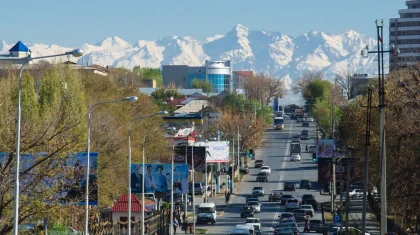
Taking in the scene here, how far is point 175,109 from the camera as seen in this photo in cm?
17675

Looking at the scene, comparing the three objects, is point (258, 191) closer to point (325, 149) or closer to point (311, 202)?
point (325, 149)

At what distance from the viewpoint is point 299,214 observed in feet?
281

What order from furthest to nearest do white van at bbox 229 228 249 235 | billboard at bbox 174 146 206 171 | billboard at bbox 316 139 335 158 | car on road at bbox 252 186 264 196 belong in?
car on road at bbox 252 186 264 196 < billboard at bbox 316 139 335 158 < billboard at bbox 174 146 206 171 < white van at bbox 229 228 249 235

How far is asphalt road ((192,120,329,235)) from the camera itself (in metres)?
84.8

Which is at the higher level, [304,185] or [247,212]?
[304,185]

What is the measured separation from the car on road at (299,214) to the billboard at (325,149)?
36.6 ft

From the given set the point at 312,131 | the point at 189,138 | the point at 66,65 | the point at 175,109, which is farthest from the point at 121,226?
the point at 312,131

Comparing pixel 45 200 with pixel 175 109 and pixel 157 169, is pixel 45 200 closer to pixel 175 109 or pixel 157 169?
pixel 157 169

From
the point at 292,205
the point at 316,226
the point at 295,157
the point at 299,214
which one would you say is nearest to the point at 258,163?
the point at 295,157

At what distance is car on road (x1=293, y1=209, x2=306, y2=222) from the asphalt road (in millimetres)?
1338

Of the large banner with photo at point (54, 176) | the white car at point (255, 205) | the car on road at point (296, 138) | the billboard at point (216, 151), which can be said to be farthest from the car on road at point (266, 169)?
the large banner with photo at point (54, 176)

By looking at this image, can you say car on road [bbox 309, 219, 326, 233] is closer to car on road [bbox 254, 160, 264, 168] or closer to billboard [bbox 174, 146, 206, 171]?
billboard [bbox 174, 146, 206, 171]

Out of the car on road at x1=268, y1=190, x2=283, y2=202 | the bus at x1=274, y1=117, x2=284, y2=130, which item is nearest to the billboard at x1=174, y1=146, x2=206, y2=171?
the car on road at x1=268, y1=190, x2=283, y2=202

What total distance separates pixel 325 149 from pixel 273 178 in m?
26.7
